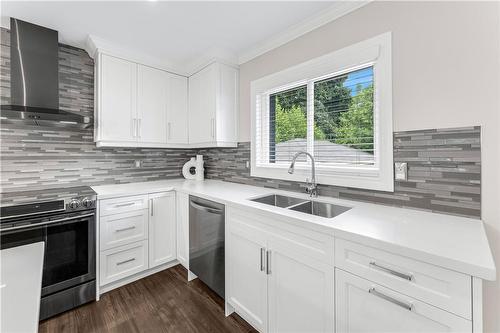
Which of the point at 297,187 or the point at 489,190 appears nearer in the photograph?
the point at 489,190

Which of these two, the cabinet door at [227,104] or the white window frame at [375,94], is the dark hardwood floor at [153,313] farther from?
the cabinet door at [227,104]

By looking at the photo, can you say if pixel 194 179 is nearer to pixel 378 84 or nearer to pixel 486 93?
pixel 378 84

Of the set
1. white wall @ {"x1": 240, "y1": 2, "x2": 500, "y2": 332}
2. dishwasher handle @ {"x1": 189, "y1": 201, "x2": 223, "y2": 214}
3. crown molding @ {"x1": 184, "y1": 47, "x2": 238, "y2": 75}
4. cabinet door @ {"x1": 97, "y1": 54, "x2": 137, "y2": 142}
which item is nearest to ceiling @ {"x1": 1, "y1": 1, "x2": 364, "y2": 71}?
crown molding @ {"x1": 184, "y1": 47, "x2": 238, "y2": 75}

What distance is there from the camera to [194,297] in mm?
2012

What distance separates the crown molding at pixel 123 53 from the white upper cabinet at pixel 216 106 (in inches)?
14.3

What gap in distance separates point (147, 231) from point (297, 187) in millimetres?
1595

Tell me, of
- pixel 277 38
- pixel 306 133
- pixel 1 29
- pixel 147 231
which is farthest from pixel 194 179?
pixel 1 29

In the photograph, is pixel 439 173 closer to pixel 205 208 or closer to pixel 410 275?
pixel 410 275

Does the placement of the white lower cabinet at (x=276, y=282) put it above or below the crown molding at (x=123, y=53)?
below

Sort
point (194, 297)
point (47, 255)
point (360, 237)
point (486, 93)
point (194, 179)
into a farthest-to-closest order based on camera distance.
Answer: point (194, 179) → point (194, 297) → point (47, 255) → point (486, 93) → point (360, 237)

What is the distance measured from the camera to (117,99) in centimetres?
238

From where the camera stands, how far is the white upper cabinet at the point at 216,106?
99.3 inches

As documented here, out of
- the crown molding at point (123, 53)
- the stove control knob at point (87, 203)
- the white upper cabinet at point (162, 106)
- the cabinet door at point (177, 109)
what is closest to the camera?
the stove control knob at point (87, 203)

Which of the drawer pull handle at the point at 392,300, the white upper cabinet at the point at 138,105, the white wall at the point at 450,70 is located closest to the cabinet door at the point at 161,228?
the white upper cabinet at the point at 138,105
